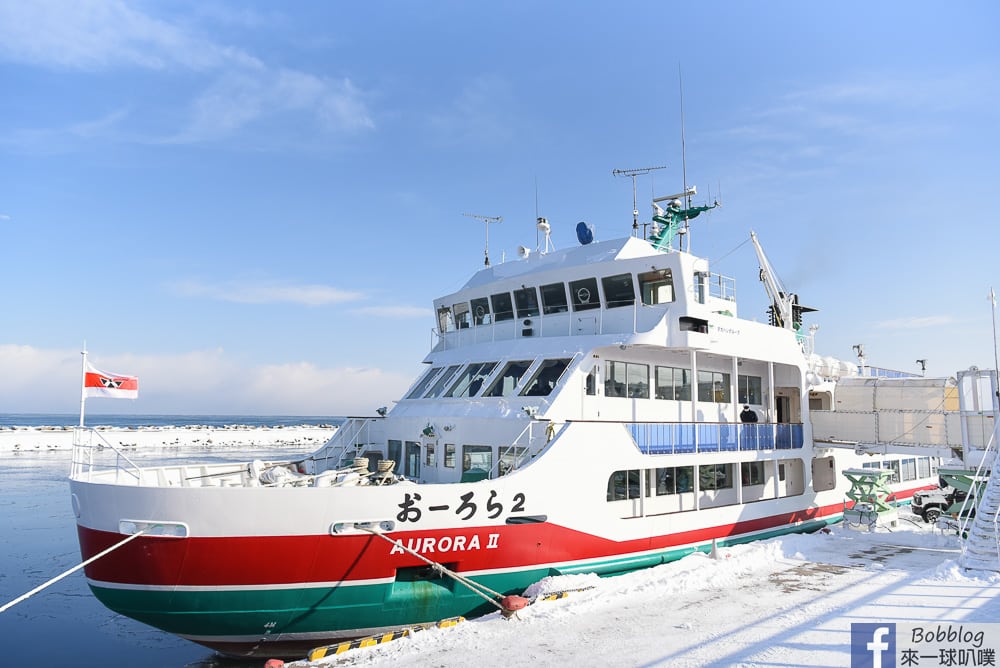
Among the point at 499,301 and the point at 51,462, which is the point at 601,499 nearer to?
the point at 499,301

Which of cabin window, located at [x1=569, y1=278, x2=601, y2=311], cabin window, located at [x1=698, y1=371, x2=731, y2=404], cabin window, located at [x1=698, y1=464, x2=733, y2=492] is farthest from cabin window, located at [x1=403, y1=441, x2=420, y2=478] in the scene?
cabin window, located at [x1=698, y1=371, x2=731, y2=404]

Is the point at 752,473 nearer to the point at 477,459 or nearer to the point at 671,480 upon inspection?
the point at 671,480

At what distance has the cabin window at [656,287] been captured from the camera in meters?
15.5

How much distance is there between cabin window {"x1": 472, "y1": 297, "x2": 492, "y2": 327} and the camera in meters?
18.2

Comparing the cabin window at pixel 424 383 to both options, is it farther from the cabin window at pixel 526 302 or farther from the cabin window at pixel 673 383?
the cabin window at pixel 673 383

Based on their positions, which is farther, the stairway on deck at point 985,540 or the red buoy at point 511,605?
the stairway on deck at point 985,540

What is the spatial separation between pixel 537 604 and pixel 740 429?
344 inches

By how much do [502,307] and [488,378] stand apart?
10.3ft

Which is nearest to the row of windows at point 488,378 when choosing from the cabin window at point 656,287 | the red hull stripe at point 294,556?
the cabin window at point 656,287

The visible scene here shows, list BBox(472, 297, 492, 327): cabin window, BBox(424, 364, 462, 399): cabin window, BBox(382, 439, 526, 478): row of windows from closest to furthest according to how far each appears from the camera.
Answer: BBox(382, 439, 526, 478): row of windows, BBox(424, 364, 462, 399): cabin window, BBox(472, 297, 492, 327): cabin window

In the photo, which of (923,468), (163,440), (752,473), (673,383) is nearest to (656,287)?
(673,383)

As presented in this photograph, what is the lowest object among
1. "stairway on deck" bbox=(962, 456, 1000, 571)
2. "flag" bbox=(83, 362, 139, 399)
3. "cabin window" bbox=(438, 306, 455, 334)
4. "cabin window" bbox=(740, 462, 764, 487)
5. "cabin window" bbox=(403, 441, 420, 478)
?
"stairway on deck" bbox=(962, 456, 1000, 571)

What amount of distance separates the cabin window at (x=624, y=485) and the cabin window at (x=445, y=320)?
784cm

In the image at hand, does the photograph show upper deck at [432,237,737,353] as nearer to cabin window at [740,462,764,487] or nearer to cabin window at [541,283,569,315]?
cabin window at [541,283,569,315]
